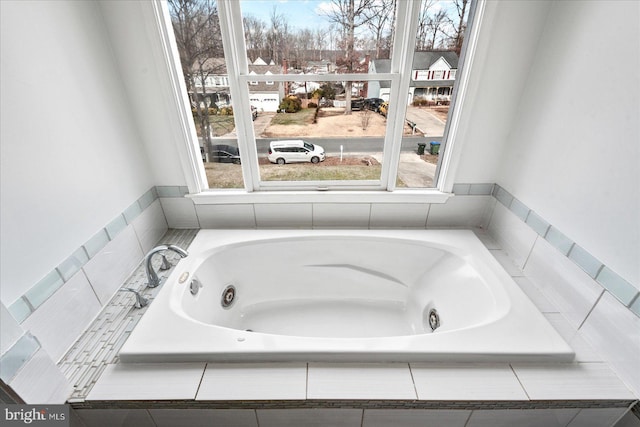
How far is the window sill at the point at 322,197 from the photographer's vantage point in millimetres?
1642

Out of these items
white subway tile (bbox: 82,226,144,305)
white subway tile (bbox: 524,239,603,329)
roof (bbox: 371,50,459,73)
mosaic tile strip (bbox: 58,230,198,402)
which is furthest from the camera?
roof (bbox: 371,50,459,73)

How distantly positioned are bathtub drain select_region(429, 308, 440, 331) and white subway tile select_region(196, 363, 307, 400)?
802 millimetres

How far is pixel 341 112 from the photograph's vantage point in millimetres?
1536

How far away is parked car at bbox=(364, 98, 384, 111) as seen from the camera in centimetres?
150

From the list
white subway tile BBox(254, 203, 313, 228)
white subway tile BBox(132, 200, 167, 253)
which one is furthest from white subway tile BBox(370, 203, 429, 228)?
white subway tile BBox(132, 200, 167, 253)

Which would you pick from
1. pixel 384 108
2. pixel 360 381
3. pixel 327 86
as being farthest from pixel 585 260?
pixel 327 86

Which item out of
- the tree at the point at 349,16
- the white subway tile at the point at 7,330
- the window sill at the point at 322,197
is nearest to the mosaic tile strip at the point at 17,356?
the white subway tile at the point at 7,330

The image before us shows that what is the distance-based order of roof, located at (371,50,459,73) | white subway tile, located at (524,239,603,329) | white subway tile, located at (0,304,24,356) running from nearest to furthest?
white subway tile, located at (0,304,24,356) → white subway tile, located at (524,239,603,329) → roof, located at (371,50,459,73)

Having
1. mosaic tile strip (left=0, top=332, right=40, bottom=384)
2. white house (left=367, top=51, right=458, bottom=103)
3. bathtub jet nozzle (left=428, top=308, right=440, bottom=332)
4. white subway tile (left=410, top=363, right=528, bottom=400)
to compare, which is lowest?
bathtub jet nozzle (left=428, top=308, right=440, bottom=332)

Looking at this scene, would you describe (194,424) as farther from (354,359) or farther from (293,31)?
(293,31)

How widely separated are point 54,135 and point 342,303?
1514 mm

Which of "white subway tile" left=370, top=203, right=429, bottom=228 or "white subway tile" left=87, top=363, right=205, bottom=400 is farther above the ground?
"white subway tile" left=370, top=203, right=429, bottom=228

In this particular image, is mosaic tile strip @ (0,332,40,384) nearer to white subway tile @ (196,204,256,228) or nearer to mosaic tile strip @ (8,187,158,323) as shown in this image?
mosaic tile strip @ (8,187,158,323)

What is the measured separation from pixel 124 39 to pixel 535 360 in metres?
2.08
